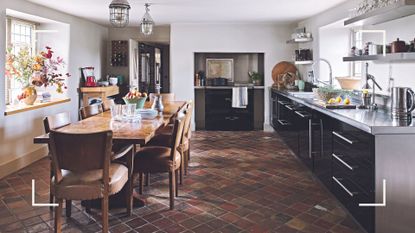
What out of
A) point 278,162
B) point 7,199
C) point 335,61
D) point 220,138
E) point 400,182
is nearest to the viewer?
point 400,182

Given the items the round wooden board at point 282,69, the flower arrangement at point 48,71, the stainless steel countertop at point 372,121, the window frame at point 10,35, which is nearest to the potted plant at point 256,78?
the round wooden board at point 282,69

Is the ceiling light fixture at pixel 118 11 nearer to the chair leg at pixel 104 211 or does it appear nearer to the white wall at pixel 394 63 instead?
the chair leg at pixel 104 211

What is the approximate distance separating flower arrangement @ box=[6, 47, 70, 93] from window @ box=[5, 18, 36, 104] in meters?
0.10

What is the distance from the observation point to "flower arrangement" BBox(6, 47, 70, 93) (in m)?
4.96

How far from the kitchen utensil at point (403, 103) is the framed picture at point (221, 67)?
5.24 m

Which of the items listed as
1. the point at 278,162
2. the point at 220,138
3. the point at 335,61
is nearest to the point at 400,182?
the point at 278,162

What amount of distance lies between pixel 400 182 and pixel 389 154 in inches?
8.6

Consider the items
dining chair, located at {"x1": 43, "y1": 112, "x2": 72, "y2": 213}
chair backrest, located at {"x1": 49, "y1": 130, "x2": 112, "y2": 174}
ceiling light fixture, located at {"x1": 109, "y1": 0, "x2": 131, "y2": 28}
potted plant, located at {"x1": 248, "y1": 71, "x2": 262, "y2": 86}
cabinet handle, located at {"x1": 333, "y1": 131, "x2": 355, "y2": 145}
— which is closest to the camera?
chair backrest, located at {"x1": 49, "y1": 130, "x2": 112, "y2": 174}

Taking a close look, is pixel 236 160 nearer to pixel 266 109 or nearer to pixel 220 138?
pixel 220 138

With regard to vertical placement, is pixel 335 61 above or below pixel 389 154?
above

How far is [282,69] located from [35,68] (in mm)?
4635

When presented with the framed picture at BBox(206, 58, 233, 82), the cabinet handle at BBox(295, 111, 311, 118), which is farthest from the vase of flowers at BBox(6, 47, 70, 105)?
the cabinet handle at BBox(295, 111, 311, 118)

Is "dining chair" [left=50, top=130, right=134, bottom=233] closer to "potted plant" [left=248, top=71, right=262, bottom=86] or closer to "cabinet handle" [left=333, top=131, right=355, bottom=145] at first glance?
"cabinet handle" [left=333, top=131, right=355, bottom=145]

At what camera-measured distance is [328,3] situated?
16.8 feet
